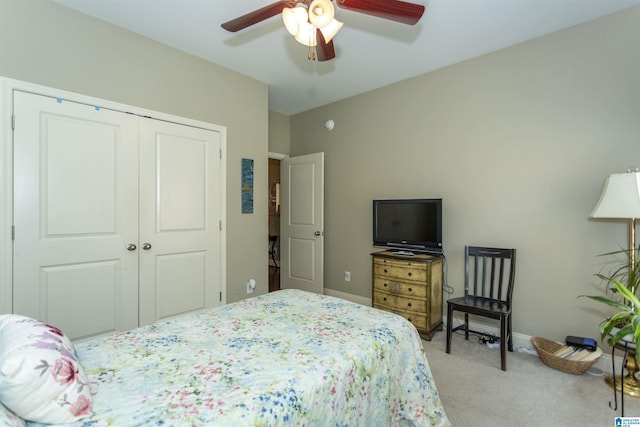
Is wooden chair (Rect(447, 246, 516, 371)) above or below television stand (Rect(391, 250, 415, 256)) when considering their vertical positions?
below

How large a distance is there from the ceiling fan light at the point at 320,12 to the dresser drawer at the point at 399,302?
249cm

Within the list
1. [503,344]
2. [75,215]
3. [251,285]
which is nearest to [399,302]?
[503,344]

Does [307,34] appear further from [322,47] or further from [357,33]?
[357,33]

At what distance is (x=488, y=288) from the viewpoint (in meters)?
3.01

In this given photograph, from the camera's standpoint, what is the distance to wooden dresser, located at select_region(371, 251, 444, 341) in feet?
9.82

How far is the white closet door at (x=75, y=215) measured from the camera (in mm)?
2227

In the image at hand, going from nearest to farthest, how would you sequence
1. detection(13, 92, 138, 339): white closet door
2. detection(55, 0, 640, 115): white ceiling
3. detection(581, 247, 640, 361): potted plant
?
detection(581, 247, 640, 361): potted plant
detection(13, 92, 138, 339): white closet door
detection(55, 0, 640, 115): white ceiling

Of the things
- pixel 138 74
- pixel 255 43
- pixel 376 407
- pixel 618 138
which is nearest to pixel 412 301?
pixel 376 407

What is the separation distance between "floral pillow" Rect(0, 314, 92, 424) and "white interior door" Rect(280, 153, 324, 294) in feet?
11.1

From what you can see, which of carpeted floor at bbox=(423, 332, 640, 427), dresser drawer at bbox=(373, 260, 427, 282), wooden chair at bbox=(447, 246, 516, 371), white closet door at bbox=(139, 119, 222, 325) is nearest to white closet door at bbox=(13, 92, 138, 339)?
white closet door at bbox=(139, 119, 222, 325)

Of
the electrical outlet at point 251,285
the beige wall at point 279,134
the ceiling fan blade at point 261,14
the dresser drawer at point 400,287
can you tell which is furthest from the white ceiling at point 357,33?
the electrical outlet at point 251,285

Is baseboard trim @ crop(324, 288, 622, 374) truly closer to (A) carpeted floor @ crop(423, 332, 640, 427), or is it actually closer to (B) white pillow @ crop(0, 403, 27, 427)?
(A) carpeted floor @ crop(423, 332, 640, 427)

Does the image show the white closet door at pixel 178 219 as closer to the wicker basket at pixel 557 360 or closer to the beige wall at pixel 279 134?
the beige wall at pixel 279 134

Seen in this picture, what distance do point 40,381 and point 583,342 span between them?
3.27 m
